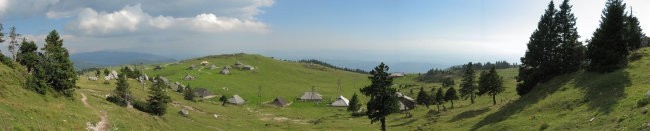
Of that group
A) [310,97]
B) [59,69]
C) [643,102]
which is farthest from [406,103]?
[643,102]

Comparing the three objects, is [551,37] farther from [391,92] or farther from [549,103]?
[391,92]

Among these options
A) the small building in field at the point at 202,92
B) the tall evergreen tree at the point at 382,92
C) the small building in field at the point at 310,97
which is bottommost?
the small building in field at the point at 310,97

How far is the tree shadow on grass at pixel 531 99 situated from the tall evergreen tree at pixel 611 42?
502cm

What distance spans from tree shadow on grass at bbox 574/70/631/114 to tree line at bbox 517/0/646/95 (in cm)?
232

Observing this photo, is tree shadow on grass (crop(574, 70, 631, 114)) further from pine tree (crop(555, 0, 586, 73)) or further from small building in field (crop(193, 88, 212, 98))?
small building in field (crop(193, 88, 212, 98))

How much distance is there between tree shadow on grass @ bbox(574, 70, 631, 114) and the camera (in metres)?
46.8

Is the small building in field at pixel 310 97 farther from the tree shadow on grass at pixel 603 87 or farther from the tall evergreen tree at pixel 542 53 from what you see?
the tree shadow on grass at pixel 603 87

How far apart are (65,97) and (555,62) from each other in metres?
70.0

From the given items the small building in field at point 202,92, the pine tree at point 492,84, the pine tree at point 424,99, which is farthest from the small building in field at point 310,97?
the pine tree at point 492,84

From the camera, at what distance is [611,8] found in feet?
199

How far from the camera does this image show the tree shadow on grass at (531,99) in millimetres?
60900

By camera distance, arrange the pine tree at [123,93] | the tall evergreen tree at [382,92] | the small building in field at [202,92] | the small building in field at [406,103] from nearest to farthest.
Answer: the tall evergreen tree at [382,92] → the pine tree at [123,93] → the small building in field at [406,103] → the small building in field at [202,92]

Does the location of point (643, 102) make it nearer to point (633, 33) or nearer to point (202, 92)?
point (633, 33)

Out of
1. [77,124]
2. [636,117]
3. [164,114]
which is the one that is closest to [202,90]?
[164,114]
